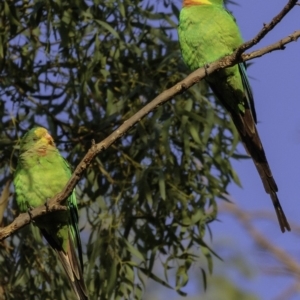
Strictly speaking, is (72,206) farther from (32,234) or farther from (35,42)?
(35,42)

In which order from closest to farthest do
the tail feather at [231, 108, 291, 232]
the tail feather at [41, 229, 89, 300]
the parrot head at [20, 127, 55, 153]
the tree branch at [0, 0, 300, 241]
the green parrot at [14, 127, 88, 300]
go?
the tree branch at [0, 0, 300, 241], the tail feather at [231, 108, 291, 232], the tail feather at [41, 229, 89, 300], the green parrot at [14, 127, 88, 300], the parrot head at [20, 127, 55, 153]

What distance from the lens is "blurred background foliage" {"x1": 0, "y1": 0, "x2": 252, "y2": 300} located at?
13.7 feet

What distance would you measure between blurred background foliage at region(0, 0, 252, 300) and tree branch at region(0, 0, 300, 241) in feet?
4.00

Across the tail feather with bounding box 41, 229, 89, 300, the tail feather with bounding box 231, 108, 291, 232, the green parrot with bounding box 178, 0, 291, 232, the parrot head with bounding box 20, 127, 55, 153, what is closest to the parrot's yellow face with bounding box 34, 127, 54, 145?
the parrot head with bounding box 20, 127, 55, 153

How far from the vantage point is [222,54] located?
11.0 feet

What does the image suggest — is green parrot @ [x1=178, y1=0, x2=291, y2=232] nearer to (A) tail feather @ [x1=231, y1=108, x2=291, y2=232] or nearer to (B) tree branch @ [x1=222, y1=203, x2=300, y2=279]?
(A) tail feather @ [x1=231, y1=108, x2=291, y2=232]

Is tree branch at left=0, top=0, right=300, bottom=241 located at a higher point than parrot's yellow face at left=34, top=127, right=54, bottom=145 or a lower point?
lower

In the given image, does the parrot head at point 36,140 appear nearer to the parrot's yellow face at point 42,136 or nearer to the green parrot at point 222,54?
the parrot's yellow face at point 42,136

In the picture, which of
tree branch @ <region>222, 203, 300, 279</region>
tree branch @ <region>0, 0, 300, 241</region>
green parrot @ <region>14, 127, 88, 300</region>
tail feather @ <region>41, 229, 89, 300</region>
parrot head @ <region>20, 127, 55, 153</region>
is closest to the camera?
tree branch @ <region>0, 0, 300, 241</region>

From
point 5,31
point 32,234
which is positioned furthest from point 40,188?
point 5,31

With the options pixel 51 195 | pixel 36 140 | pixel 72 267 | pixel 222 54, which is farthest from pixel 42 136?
pixel 222 54

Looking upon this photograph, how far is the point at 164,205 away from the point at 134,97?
0.59m

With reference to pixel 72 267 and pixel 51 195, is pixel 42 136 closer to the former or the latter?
pixel 51 195

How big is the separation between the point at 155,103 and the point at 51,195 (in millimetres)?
936
